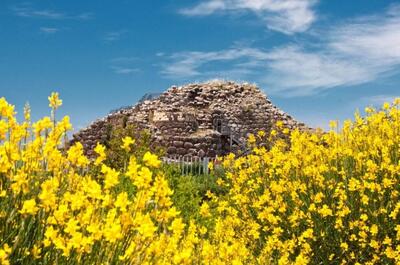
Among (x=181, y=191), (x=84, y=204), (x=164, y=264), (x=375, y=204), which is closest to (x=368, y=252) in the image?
(x=375, y=204)

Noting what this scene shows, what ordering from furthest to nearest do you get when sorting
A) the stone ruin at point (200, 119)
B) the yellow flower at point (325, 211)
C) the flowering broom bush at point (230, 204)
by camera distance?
the stone ruin at point (200, 119) < the yellow flower at point (325, 211) < the flowering broom bush at point (230, 204)

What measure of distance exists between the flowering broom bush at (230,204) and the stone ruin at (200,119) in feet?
68.5

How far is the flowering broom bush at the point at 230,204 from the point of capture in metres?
2.92

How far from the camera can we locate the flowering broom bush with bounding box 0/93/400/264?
2.92m

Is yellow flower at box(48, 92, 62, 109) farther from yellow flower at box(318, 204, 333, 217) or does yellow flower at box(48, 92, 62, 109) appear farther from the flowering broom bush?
yellow flower at box(318, 204, 333, 217)

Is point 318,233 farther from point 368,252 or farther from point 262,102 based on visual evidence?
point 262,102

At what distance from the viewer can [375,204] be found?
6.08 meters

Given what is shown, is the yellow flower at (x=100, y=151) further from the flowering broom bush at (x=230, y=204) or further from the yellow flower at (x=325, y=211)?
the yellow flower at (x=325, y=211)

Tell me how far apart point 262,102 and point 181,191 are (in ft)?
79.1

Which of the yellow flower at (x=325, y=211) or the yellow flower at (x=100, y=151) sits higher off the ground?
the yellow flower at (x=100, y=151)

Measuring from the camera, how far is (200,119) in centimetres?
3144

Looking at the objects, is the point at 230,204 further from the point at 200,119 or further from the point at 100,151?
the point at 200,119

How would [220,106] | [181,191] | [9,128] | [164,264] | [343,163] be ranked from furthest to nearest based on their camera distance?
[220,106], [181,191], [343,163], [164,264], [9,128]

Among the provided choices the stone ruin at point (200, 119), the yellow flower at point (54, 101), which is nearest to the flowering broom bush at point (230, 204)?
the yellow flower at point (54, 101)
